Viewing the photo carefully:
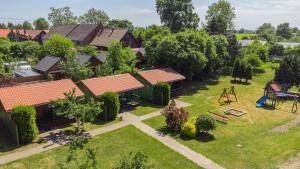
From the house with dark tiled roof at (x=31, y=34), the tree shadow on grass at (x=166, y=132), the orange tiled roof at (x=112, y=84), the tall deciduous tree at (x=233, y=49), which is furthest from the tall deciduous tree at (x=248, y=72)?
the house with dark tiled roof at (x=31, y=34)

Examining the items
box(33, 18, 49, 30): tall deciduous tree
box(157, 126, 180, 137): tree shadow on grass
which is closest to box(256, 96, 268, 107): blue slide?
box(157, 126, 180, 137): tree shadow on grass

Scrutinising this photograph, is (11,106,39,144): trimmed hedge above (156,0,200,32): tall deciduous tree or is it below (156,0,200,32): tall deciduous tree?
below

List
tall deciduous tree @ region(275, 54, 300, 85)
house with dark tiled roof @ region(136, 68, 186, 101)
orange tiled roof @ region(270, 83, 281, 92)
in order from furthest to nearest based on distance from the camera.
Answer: tall deciduous tree @ region(275, 54, 300, 85) → orange tiled roof @ region(270, 83, 281, 92) → house with dark tiled roof @ region(136, 68, 186, 101)

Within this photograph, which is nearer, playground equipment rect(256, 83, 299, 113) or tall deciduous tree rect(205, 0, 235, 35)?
playground equipment rect(256, 83, 299, 113)

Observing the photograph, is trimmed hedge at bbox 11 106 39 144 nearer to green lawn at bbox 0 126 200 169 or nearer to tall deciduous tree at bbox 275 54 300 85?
green lawn at bbox 0 126 200 169

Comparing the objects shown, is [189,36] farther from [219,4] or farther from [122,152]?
[219,4]

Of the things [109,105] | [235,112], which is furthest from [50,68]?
[235,112]

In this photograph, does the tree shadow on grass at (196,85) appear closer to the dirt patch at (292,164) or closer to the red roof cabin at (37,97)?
the red roof cabin at (37,97)

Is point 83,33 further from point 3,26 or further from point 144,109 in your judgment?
point 3,26

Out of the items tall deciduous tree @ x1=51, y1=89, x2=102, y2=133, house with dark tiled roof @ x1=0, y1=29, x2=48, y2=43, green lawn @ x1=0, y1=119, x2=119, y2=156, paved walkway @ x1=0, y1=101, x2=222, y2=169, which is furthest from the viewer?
house with dark tiled roof @ x1=0, y1=29, x2=48, y2=43
